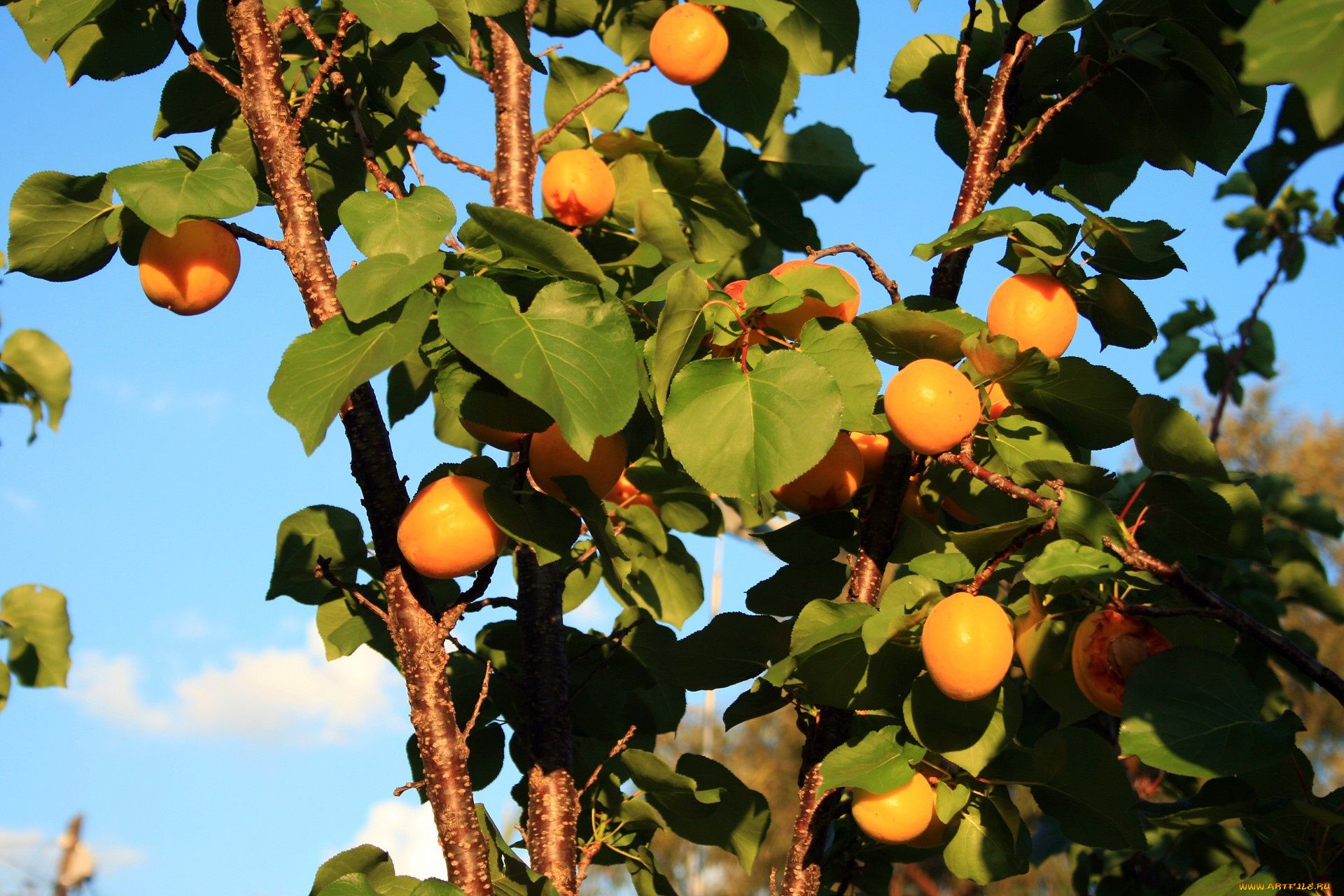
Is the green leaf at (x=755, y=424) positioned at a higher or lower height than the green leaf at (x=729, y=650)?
higher

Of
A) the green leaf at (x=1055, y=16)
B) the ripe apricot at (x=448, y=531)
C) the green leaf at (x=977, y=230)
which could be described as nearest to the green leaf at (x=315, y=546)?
the ripe apricot at (x=448, y=531)

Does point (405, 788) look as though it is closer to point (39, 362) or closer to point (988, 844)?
point (988, 844)

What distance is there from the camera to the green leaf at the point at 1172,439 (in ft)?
3.90

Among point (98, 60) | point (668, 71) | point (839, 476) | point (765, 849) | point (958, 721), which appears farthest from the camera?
point (765, 849)

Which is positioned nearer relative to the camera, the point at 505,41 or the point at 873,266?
the point at 873,266

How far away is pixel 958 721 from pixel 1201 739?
0.29 meters

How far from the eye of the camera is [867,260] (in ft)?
4.49

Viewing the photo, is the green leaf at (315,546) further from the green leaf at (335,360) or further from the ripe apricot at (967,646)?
the ripe apricot at (967,646)

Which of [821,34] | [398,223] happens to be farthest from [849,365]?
[821,34]

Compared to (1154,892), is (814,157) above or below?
above

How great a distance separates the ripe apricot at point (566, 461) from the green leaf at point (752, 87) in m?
0.97

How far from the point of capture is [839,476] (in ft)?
4.48

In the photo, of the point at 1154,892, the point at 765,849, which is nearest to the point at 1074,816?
the point at 1154,892

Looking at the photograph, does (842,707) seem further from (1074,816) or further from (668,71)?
(668,71)
